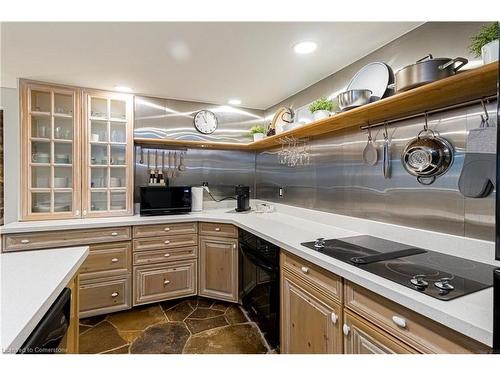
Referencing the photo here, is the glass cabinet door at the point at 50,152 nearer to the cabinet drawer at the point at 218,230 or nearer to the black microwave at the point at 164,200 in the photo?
the black microwave at the point at 164,200

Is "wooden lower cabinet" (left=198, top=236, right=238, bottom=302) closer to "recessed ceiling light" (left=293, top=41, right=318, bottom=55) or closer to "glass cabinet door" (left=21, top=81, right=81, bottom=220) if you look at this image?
"glass cabinet door" (left=21, top=81, right=81, bottom=220)

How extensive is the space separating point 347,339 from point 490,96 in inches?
52.1

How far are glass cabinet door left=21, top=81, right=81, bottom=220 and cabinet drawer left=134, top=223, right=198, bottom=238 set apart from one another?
679mm

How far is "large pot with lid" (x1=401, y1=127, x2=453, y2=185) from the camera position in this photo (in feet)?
4.40

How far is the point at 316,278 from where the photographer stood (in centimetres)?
135

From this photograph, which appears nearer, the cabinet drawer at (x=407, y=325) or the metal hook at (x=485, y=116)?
the cabinet drawer at (x=407, y=325)

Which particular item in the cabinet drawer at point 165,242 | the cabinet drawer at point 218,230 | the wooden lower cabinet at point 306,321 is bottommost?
the wooden lower cabinet at point 306,321

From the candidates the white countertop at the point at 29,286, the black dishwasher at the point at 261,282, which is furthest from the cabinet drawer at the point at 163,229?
the white countertop at the point at 29,286

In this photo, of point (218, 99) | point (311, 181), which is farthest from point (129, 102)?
point (311, 181)

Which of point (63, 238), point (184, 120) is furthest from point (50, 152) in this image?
point (184, 120)

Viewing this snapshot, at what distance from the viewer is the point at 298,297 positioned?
59.1 inches

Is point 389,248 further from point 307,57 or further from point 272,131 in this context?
point 272,131

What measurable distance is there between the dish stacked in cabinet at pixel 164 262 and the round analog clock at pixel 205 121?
1.25 meters

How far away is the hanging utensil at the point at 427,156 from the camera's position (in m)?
1.34
